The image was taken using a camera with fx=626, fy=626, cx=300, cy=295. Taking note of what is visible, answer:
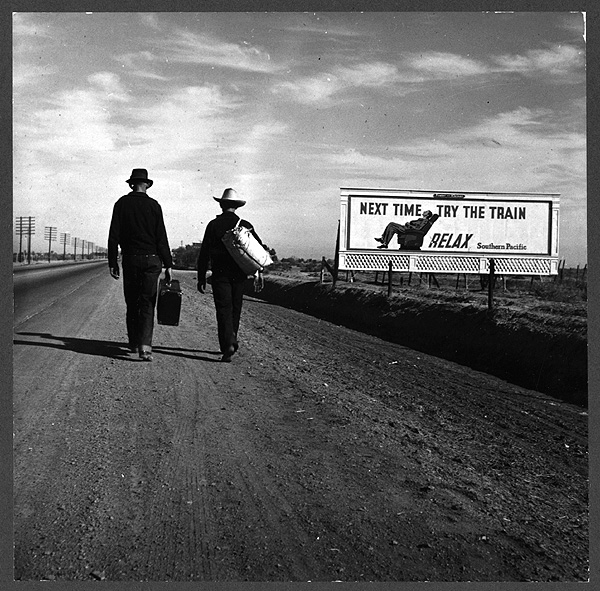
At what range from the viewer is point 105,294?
248 inches

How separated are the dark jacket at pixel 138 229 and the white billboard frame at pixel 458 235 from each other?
1.37 metres

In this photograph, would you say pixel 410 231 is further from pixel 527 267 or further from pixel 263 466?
pixel 263 466

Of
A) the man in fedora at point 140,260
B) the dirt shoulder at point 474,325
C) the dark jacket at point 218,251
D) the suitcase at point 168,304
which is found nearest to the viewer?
the dark jacket at point 218,251

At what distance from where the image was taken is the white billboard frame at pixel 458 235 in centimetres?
468

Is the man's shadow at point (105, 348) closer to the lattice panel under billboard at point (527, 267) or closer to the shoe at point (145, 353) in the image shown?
the shoe at point (145, 353)

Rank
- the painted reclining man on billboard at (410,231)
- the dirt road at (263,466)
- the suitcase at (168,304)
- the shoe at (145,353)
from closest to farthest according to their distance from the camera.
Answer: the dirt road at (263,466) < the shoe at (145,353) < the suitcase at (168,304) < the painted reclining man on billboard at (410,231)

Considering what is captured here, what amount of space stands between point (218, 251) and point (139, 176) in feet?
2.52

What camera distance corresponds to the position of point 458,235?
210 inches

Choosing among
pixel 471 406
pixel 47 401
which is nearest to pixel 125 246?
pixel 47 401

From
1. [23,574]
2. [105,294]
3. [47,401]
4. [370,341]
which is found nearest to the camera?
[23,574]

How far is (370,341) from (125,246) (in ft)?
11.3

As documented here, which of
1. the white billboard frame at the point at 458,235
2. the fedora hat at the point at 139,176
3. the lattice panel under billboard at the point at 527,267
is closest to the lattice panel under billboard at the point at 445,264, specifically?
the white billboard frame at the point at 458,235

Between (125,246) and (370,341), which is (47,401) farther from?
(370,341)

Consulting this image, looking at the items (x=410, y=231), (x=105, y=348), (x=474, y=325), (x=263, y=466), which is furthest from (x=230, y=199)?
(x=474, y=325)
